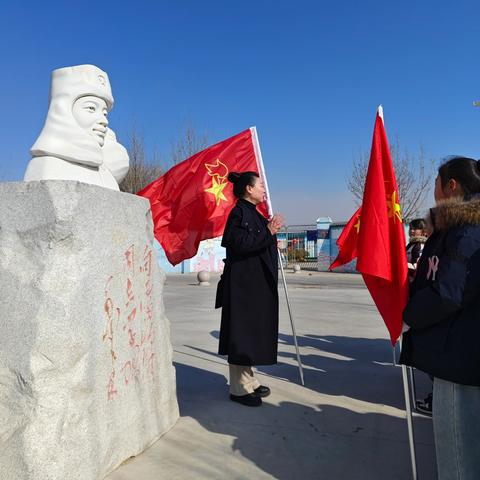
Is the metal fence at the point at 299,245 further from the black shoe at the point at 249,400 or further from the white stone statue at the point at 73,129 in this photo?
the white stone statue at the point at 73,129

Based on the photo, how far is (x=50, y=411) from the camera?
2.23 m

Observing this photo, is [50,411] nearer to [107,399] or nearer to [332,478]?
[107,399]

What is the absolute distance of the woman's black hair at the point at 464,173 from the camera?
2.23 metres

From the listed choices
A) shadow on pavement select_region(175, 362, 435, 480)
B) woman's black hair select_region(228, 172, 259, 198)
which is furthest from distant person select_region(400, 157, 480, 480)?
woman's black hair select_region(228, 172, 259, 198)

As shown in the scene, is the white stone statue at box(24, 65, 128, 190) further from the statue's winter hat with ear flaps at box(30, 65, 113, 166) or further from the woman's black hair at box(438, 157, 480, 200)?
the woman's black hair at box(438, 157, 480, 200)

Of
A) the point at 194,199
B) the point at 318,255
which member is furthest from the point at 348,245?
the point at 318,255

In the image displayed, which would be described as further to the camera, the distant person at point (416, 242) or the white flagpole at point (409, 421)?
the distant person at point (416, 242)

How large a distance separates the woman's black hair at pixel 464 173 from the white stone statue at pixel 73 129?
6.95 ft

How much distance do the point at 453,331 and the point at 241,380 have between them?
7.14ft

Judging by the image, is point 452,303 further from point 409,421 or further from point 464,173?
point 409,421

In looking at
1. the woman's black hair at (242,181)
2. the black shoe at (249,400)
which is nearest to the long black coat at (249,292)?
the woman's black hair at (242,181)

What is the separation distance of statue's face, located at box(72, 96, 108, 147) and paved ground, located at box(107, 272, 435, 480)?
2067 millimetres

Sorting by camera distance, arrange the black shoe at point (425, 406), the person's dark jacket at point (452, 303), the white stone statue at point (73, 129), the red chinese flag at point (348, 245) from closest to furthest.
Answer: the person's dark jacket at point (452, 303) < the white stone statue at point (73, 129) < the black shoe at point (425, 406) < the red chinese flag at point (348, 245)

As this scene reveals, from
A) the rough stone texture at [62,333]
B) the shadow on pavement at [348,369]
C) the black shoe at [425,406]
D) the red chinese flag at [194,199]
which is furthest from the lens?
the red chinese flag at [194,199]
